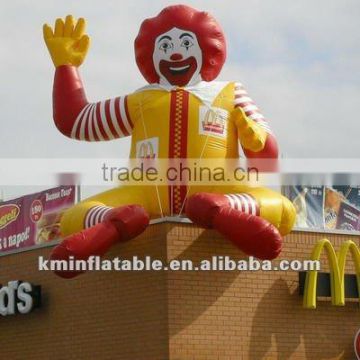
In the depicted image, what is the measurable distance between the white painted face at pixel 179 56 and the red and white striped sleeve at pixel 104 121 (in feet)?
2.48

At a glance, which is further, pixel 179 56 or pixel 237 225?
pixel 179 56

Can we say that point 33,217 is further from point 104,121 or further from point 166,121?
point 166,121

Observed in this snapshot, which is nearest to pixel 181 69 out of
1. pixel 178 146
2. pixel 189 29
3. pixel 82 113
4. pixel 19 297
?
pixel 189 29

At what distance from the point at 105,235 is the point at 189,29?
336 cm

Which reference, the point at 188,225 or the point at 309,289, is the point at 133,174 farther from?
the point at 309,289

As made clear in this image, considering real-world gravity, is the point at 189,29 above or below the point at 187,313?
above

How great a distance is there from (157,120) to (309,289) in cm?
314

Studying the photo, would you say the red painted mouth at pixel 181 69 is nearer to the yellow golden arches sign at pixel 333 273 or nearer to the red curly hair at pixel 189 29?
the red curly hair at pixel 189 29

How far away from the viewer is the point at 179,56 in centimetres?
1673

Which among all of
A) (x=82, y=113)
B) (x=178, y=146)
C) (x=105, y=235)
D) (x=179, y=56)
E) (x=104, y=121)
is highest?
(x=179, y=56)

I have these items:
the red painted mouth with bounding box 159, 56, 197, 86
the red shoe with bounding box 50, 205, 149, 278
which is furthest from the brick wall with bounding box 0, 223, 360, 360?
the red painted mouth with bounding box 159, 56, 197, 86

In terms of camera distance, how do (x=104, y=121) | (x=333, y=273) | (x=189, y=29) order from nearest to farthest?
(x=333, y=273) → (x=189, y=29) → (x=104, y=121)

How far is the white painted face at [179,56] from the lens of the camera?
54.9 feet

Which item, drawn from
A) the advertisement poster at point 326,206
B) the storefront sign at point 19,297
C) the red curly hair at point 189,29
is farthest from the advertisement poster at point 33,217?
the red curly hair at point 189,29
